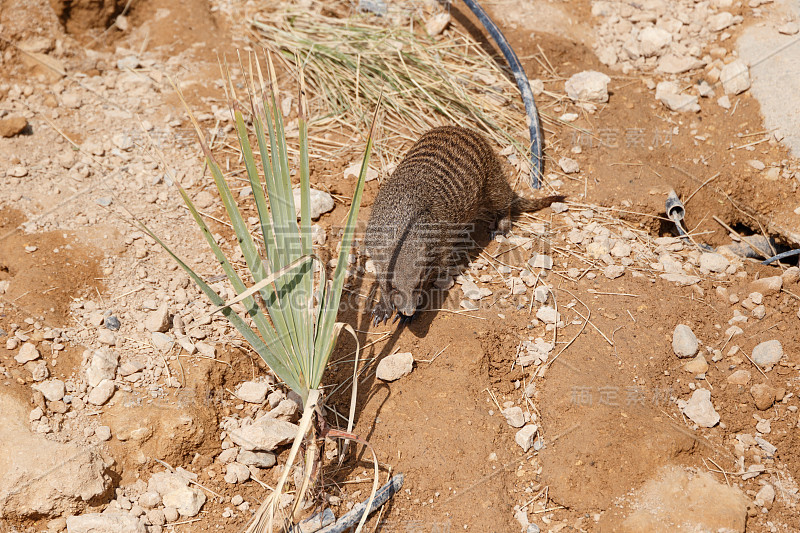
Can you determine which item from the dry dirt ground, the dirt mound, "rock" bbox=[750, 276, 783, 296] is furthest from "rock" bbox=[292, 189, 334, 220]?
"rock" bbox=[750, 276, 783, 296]

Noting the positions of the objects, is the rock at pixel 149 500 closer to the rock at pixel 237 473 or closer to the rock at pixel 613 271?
the rock at pixel 237 473

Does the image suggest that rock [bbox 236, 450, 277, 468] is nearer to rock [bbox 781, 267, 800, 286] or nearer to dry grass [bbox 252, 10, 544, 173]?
dry grass [bbox 252, 10, 544, 173]

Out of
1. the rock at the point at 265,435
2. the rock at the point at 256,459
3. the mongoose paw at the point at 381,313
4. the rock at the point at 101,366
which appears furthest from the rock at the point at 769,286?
the rock at the point at 101,366

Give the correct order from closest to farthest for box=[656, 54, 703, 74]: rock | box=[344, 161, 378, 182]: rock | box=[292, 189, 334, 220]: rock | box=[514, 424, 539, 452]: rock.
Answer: box=[514, 424, 539, 452]: rock, box=[292, 189, 334, 220]: rock, box=[344, 161, 378, 182]: rock, box=[656, 54, 703, 74]: rock

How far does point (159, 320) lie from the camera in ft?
10.4

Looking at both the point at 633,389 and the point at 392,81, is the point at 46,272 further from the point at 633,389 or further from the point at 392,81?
the point at 633,389

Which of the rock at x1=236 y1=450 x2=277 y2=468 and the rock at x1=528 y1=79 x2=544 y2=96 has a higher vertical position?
the rock at x1=528 y1=79 x2=544 y2=96

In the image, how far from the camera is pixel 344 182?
4.20 m

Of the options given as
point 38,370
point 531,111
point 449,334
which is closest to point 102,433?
point 38,370

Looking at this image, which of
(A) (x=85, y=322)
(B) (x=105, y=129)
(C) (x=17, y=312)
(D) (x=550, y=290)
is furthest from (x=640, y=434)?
(B) (x=105, y=129)

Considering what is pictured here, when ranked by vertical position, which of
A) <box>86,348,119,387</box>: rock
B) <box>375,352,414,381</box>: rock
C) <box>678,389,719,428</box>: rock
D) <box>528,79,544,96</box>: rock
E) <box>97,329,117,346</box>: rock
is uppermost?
<box>528,79,544,96</box>: rock

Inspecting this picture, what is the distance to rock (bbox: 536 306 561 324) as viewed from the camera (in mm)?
3520

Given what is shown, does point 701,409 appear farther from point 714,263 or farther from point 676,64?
point 676,64

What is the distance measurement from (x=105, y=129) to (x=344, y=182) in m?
1.78
